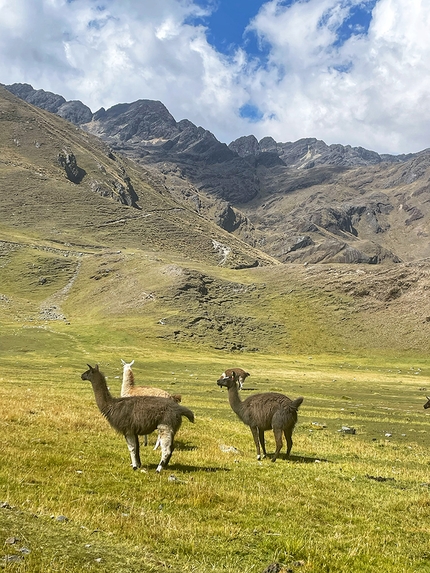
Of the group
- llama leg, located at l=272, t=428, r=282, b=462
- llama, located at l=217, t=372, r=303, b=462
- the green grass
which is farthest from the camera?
llama, located at l=217, t=372, r=303, b=462

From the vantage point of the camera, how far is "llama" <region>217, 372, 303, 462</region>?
1794cm

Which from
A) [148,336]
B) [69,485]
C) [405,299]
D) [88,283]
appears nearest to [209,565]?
[69,485]

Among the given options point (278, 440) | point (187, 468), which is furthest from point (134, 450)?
point (278, 440)

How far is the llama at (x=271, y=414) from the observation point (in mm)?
17938

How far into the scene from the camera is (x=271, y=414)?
60.1ft

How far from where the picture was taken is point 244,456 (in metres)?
18.9

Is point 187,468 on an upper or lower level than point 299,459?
upper

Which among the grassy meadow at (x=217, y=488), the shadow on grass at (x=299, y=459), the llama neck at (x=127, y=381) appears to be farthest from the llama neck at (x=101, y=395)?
the shadow on grass at (x=299, y=459)

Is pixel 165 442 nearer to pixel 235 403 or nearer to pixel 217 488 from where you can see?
pixel 217 488

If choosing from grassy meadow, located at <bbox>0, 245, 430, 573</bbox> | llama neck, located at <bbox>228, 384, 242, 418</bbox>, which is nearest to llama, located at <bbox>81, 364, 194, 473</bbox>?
grassy meadow, located at <bbox>0, 245, 430, 573</bbox>

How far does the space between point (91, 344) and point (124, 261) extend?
7117 cm

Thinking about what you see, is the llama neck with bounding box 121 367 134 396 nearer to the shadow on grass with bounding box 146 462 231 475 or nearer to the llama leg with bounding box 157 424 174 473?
the shadow on grass with bounding box 146 462 231 475

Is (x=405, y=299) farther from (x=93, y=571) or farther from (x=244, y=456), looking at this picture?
(x=93, y=571)

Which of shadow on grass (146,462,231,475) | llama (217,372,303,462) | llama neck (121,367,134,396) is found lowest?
shadow on grass (146,462,231,475)
